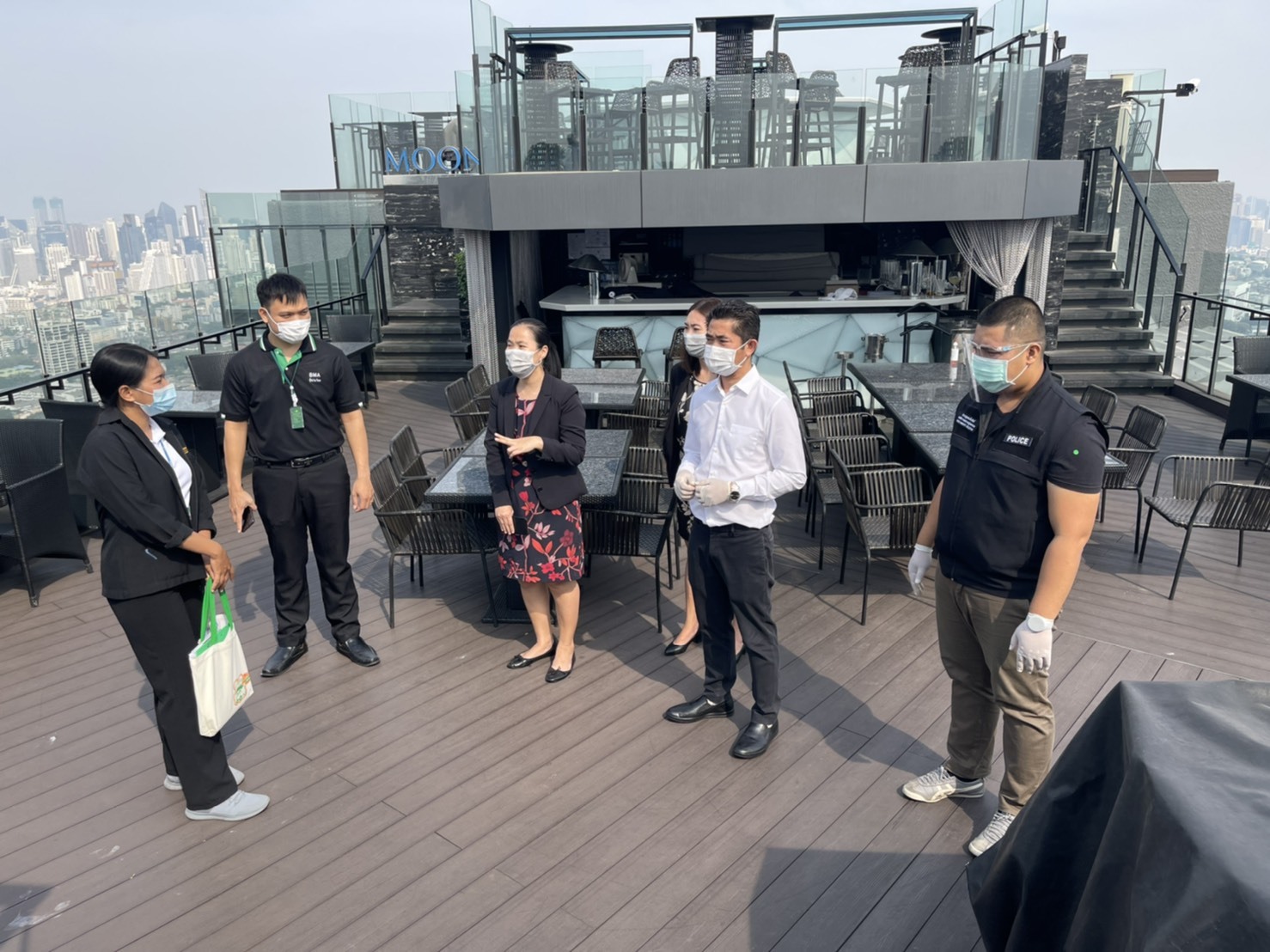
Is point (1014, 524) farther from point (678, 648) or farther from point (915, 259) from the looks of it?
point (915, 259)

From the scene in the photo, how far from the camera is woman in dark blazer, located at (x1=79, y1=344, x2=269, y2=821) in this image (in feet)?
10.3

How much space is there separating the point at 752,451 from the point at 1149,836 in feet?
7.59

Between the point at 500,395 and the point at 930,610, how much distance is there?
2.89 m

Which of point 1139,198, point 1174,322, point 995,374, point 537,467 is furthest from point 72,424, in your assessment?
point 1139,198

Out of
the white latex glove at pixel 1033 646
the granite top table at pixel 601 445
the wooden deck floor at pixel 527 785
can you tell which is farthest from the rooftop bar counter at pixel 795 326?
the white latex glove at pixel 1033 646

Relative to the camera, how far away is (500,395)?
4348mm

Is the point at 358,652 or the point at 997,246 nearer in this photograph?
the point at 358,652

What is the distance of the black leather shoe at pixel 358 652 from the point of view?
4750 millimetres

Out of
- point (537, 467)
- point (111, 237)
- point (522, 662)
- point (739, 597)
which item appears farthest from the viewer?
Answer: point (111, 237)

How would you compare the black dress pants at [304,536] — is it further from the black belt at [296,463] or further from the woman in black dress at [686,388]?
the woman in black dress at [686,388]

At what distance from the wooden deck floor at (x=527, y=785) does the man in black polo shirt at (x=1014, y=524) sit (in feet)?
2.07

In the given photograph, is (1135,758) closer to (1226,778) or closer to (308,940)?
(1226,778)

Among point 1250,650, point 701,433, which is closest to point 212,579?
point 701,433

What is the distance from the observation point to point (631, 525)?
16.4 ft
